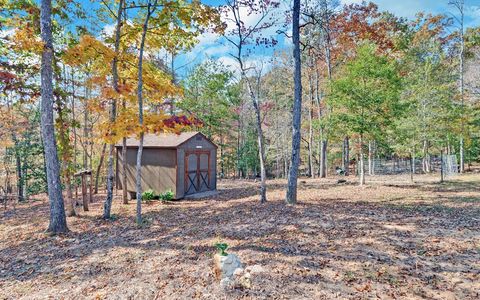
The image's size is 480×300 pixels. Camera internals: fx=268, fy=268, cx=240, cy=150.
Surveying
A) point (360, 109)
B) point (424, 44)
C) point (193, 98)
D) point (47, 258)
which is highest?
point (424, 44)

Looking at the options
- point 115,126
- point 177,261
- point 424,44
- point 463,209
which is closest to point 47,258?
Answer: point 177,261

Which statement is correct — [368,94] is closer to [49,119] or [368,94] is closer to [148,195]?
[148,195]

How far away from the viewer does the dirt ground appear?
3760 millimetres

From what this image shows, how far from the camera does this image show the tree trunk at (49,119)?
6555 mm

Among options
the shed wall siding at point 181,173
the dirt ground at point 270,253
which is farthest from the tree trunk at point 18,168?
the shed wall siding at point 181,173

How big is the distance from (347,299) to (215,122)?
59.5 feet

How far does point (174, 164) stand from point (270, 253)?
7.72m

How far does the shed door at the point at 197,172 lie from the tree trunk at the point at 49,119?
568cm

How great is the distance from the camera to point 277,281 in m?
3.87

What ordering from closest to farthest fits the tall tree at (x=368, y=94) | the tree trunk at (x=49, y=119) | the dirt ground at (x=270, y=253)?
the dirt ground at (x=270, y=253), the tree trunk at (x=49, y=119), the tall tree at (x=368, y=94)

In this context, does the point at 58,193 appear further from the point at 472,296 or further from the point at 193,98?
the point at 193,98

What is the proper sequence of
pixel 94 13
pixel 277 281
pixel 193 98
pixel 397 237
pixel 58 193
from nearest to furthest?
pixel 277 281 < pixel 397 237 < pixel 58 193 < pixel 94 13 < pixel 193 98

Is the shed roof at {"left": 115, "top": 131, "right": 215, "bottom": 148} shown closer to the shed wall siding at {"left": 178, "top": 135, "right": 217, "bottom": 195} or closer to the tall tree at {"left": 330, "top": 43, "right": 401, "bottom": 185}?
the shed wall siding at {"left": 178, "top": 135, "right": 217, "bottom": 195}

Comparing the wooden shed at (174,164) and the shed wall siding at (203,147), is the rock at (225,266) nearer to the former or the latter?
the wooden shed at (174,164)
